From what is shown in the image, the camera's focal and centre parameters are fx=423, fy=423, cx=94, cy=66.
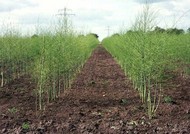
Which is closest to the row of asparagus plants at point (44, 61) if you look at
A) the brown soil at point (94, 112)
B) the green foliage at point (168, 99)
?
the brown soil at point (94, 112)

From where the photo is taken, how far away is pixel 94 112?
1220cm

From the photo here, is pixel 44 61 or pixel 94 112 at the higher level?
pixel 44 61

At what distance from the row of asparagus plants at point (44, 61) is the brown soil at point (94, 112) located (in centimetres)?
54

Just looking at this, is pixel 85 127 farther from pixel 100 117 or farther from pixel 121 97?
pixel 121 97

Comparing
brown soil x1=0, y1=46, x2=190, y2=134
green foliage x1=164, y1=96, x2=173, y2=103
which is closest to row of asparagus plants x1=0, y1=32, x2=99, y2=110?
brown soil x1=0, y1=46, x2=190, y2=134

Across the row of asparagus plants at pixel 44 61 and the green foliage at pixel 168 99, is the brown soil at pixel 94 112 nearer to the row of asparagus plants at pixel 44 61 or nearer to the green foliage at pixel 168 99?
the green foliage at pixel 168 99

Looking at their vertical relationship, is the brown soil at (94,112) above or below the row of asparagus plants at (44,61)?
below

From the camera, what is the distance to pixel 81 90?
653 inches

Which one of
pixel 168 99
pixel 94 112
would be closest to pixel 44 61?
pixel 94 112

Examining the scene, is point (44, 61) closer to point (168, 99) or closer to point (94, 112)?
point (94, 112)

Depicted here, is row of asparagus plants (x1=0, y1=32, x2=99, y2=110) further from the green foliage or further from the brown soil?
the green foliage

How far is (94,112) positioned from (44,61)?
2483 millimetres

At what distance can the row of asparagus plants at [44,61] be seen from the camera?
44.0 ft

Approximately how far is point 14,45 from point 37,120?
30.4ft
